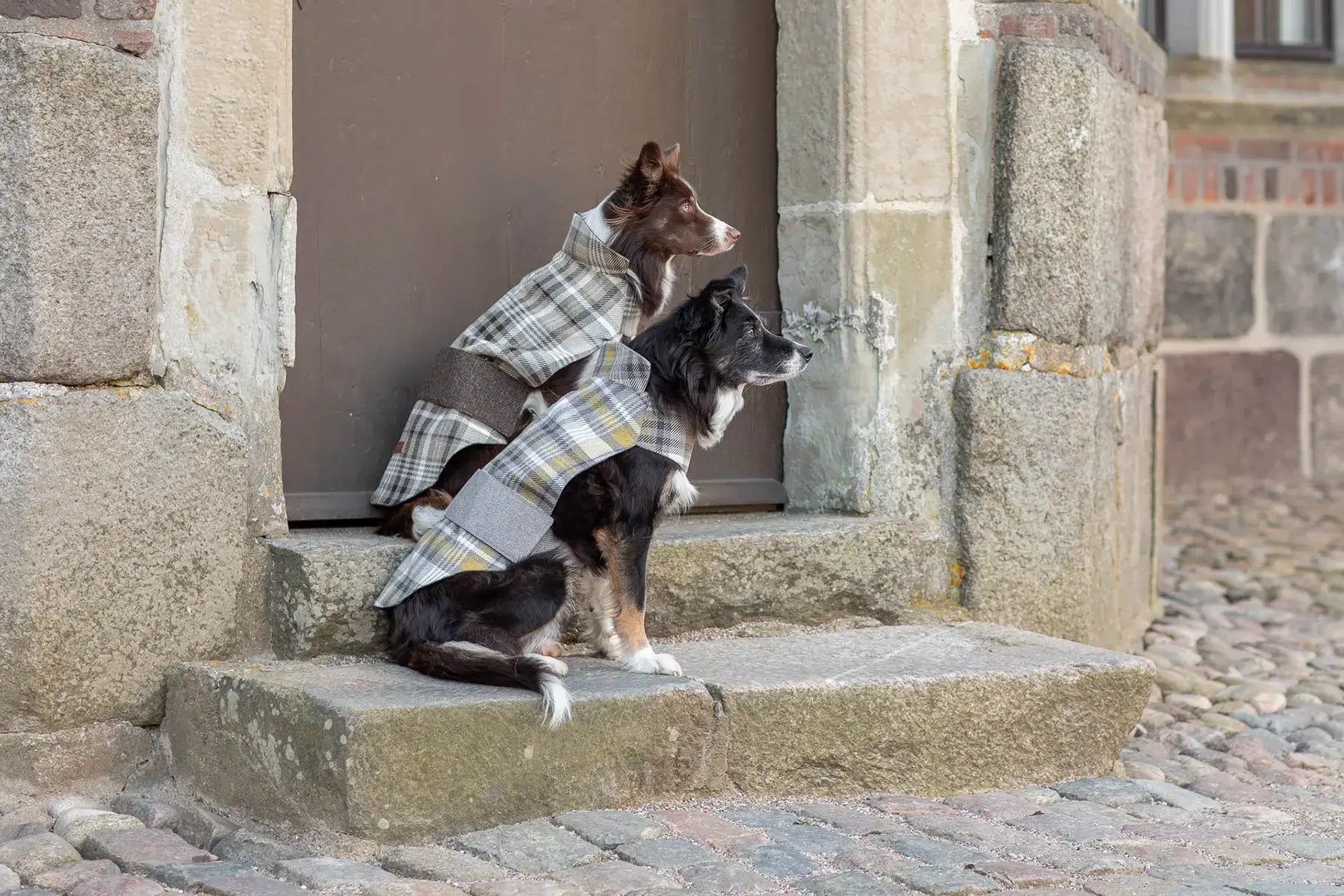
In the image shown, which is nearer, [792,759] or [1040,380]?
[792,759]

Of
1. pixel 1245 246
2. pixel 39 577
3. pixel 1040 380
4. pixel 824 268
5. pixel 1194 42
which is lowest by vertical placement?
pixel 39 577

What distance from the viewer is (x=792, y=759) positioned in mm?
3643

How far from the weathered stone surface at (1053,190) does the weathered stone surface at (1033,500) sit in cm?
21

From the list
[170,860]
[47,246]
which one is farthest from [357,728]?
[47,246]

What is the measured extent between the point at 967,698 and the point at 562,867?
1.20m

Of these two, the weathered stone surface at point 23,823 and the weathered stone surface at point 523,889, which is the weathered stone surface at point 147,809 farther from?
the weathered stone surface at point 523,889

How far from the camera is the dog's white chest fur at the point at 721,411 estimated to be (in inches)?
153

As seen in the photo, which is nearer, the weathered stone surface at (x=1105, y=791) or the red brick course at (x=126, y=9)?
the red brick course at (x=126, y=9)

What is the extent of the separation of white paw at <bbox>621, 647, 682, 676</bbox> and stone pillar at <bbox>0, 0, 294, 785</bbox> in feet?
3.11

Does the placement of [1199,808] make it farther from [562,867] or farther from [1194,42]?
[1194,42]

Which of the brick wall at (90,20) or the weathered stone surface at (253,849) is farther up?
the brick wall at (90,20)

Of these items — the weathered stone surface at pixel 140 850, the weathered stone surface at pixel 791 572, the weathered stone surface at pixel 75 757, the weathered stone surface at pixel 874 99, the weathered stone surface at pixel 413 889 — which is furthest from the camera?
the weathered stone surface at pixel 874 99

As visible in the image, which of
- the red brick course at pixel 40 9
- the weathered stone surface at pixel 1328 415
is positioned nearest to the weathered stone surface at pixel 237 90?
the red brick course at pixel 40 9

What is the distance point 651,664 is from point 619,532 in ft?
1.09
